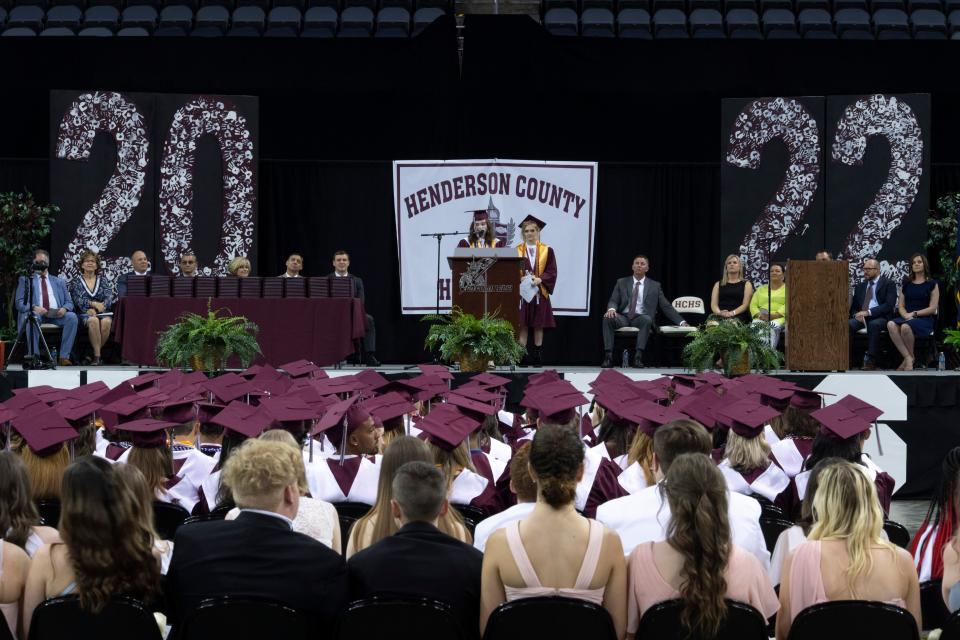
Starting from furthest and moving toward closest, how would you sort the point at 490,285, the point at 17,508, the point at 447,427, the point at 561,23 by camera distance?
the point at 561,23 < the point at 490,285 < the point at 447,427 < the point at 17,508

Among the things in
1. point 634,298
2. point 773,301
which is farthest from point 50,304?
point 773,301

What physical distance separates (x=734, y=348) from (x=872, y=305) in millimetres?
2996

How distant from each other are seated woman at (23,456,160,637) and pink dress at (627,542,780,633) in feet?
4.32

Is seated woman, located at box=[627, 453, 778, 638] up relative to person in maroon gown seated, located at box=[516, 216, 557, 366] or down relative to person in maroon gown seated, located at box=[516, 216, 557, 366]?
down

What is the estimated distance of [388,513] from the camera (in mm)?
3875

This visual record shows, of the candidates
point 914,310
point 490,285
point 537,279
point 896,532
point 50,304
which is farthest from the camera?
point 537,279

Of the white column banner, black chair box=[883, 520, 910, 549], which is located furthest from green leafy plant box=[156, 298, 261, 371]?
black chair box=[883, 520, 910, 549]

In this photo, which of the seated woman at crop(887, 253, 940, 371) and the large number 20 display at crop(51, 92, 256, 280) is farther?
the large number 20 display at crop(51, 92, 256, 280)

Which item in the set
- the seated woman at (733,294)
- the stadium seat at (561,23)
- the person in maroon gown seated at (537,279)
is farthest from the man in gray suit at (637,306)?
the stadium seat at (561,23)

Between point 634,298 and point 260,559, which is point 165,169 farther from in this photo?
point 260,559

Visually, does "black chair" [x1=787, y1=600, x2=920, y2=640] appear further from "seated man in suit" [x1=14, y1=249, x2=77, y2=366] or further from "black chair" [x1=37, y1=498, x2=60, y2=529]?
"seated man in suit" [x1=14, y1=249, x2=77, y2=366]

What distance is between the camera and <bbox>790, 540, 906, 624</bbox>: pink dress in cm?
344

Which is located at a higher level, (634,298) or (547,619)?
(634,298)

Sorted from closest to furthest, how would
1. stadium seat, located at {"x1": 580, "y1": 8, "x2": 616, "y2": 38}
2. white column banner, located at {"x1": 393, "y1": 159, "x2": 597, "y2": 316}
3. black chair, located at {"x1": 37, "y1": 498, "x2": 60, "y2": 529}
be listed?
1. black chair, located at {"x1": 37, "y1": 498, "x2": 60, "y2": 529}
2. white column banner, located at {"x1": 393, "y1": 159, "x2": 597, "y2": 316}
3. stadium seat, located at {"x1": 580, "y1": 8, "x2": 616, "y2": 38}
